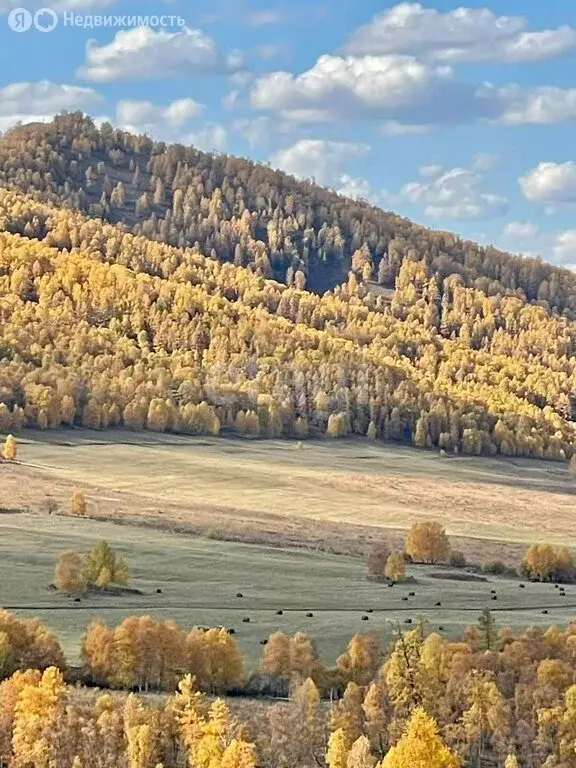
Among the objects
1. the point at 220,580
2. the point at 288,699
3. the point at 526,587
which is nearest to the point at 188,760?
the point at 288,699

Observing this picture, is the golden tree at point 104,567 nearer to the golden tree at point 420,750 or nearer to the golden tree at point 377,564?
the golden tree at point 377,564

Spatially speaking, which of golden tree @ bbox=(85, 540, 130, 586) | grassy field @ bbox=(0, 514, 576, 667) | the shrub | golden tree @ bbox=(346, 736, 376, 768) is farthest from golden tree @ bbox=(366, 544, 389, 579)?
golden tree @ bbox=(346, 736, 376, 768)

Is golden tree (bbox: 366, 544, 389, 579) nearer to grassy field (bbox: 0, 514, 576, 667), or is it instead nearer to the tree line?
grassy field (bbox: 0, 514, 576, 667)

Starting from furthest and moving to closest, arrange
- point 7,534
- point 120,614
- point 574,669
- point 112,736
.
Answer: point 7,534, point 120,614, point 574,669, point 112,736

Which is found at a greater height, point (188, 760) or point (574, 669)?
point (574, 669)

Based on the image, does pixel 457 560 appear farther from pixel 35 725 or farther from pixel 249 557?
pixel 35 725

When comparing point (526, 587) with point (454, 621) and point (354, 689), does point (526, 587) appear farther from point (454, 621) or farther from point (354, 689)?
point (354, 689)
